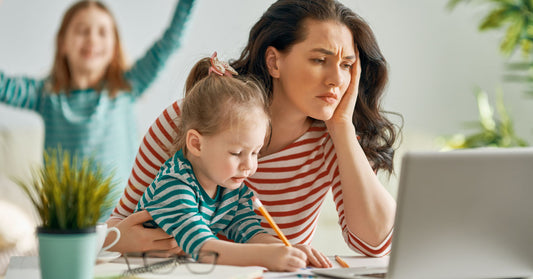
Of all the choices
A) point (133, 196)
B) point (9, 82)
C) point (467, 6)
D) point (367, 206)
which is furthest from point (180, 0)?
point (467, 6)

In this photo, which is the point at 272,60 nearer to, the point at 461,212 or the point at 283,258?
the point at 283,258

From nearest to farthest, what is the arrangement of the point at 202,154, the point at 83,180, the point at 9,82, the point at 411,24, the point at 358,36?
the point at 83,180 → the point at 202,154 → the point at 358,36 → the point at 9,82 → the point at 411,24

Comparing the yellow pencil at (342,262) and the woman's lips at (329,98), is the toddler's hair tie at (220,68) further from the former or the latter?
the yellow pencil at (342,262)

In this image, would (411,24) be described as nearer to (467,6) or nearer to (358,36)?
(467,6)

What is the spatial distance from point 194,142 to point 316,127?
1.56 feet

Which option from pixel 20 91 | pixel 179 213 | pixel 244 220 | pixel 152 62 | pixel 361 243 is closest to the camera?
pixel 179 213

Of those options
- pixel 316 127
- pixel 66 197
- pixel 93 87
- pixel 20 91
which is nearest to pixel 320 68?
pixel 316 127

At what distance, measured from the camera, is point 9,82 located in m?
2.83

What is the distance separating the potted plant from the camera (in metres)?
0.83

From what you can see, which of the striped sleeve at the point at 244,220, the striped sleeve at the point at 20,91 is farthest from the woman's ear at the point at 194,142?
the striped sleeve at the point at 20,91

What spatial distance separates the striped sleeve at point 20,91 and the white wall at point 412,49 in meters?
0.74

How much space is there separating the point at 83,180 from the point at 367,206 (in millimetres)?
706

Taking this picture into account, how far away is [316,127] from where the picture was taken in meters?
1.57

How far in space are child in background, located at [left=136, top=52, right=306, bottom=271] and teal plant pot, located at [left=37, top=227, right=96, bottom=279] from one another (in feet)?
0.85
